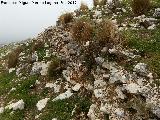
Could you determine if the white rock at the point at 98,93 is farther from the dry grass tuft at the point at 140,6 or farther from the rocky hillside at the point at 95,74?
the dry grass tuft at the point at 140,6

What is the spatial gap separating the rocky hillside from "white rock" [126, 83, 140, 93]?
0.11ft

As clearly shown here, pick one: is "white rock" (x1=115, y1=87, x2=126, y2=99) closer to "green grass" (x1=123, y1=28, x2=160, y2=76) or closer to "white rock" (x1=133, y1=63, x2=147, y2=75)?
"white rock" (x1=133, y1=63, x2=147, y2=75)

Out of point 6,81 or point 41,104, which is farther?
point 6,81

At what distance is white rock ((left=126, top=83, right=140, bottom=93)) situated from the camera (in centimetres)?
1281

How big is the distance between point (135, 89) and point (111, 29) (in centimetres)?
307

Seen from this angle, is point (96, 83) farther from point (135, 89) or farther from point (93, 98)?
point (135, 89)

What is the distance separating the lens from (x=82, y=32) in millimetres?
15922

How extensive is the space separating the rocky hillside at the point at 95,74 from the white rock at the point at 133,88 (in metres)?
0.03

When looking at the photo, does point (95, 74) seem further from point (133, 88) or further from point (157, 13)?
point (157, 13)

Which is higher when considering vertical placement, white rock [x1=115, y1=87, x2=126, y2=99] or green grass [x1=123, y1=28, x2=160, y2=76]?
green grass [x1=123, y1=28, x2=160, y2=76]

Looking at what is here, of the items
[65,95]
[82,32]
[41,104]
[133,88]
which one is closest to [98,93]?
[133,88]

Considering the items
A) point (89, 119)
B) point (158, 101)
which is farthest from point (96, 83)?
point (158, 101)

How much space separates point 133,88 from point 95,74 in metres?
2.02

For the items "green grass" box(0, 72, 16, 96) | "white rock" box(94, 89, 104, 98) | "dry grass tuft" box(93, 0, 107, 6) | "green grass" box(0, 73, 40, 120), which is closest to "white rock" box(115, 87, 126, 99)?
"white rock" box(94, 89, 104, 98)
